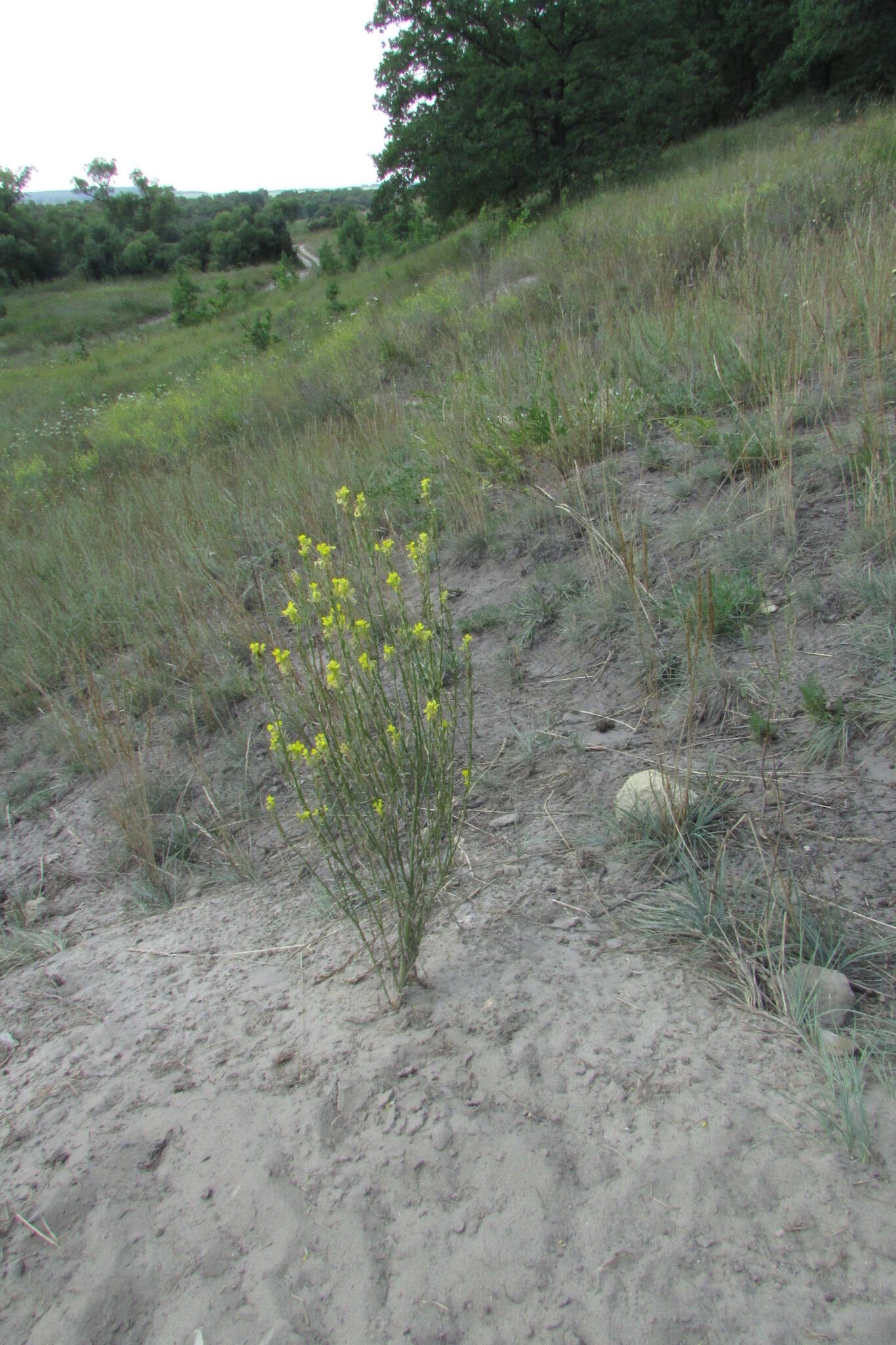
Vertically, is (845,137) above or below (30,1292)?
above

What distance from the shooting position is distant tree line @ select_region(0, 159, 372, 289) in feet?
123

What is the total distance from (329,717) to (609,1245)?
1235mm

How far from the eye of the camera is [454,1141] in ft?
5.10

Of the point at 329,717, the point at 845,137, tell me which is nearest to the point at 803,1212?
the point at 329,717

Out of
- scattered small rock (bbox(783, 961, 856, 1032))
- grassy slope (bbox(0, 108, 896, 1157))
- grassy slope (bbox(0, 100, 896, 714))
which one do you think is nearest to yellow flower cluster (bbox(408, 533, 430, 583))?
grassy slope (bbox(0, 108, 896, 1157))

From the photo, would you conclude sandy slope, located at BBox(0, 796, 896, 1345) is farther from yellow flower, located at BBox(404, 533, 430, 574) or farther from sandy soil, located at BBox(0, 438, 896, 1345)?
yellow flower, located at BBox(404, 533, 430, 574)

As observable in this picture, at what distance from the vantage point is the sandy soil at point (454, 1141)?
1.28 meters

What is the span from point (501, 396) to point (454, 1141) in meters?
4.23

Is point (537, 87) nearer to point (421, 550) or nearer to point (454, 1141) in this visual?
point (421, 550)

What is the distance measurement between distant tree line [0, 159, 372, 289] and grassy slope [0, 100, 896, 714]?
106ft

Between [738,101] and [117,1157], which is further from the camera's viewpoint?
[738,101]

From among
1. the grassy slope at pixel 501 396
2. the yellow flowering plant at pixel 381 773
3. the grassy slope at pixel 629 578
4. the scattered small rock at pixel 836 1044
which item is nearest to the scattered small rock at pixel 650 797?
the grassy slope at pixel 629 578

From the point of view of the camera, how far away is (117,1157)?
1669 mm

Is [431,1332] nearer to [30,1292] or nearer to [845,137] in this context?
[30,1292]
